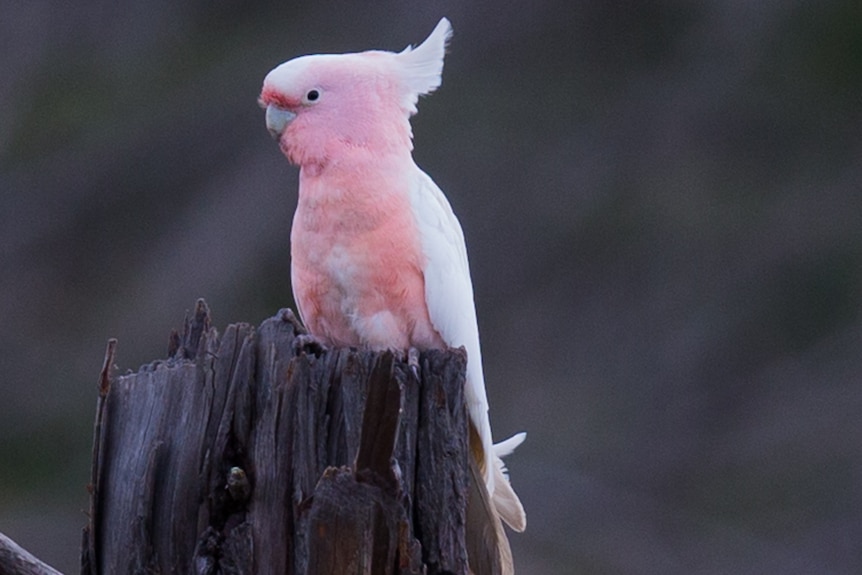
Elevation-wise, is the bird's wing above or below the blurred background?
below

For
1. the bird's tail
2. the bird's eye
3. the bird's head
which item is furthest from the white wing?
the bird's eye

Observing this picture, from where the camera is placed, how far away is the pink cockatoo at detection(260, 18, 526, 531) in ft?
9.57

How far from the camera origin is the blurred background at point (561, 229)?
8219 mm

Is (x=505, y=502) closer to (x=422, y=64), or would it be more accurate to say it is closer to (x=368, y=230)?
(x=368, y=230)

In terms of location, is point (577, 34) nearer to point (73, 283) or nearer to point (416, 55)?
point (73, 283)

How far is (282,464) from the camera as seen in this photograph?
2.37 metres

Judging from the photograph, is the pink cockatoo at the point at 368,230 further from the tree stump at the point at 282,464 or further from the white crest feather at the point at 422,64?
the tree stump at the point at 282,464

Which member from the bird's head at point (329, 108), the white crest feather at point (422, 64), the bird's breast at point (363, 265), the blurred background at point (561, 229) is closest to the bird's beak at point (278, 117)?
the bird's head at point (329, 108)

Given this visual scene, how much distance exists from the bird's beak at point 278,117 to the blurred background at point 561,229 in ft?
16.7

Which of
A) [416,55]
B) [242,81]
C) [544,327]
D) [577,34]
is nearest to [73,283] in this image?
[242,81]

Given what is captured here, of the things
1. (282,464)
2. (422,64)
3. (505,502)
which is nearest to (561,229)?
(422,64)

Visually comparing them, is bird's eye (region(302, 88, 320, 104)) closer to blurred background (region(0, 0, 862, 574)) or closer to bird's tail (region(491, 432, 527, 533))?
bird's tail (region(491, 432, 527, 533))

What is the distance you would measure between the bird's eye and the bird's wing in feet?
0.91

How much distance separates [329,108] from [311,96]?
0.05 m
